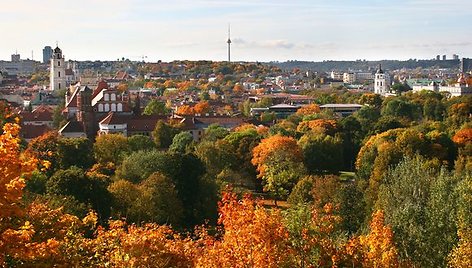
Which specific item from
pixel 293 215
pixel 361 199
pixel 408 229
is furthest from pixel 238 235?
pixel 361 199

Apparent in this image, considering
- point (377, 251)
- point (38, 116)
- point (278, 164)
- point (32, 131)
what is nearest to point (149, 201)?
point (278, 164)

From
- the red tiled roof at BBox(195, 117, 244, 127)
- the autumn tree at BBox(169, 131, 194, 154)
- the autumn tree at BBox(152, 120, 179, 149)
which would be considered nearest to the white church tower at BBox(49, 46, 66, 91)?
the red tiled roof at BBox(195, 117, 244, 127)

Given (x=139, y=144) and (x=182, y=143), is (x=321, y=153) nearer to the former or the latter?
(x=182, y=143)

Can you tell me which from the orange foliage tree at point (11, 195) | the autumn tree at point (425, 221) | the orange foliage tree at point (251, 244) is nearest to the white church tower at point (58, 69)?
the autumn tree at point (425, 221)

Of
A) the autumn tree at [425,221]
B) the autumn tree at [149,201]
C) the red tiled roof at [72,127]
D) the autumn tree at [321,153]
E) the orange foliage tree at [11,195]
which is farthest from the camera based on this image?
the red tiled roof at [72,127]

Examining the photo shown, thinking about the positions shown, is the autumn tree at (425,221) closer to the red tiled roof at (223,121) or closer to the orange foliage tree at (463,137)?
the orange foliage tree at (463,137)

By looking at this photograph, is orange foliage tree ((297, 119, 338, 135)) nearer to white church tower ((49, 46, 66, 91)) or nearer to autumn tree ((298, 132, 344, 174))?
autumn tree ((298, 132, 344, 174))

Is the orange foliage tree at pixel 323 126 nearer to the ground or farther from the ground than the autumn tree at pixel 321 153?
farther from the ground

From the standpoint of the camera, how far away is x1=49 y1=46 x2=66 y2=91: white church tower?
9738 cm

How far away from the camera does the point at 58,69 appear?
99562 millimetres

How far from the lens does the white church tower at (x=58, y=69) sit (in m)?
97.4

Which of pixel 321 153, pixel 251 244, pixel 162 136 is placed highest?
pixel 251 244

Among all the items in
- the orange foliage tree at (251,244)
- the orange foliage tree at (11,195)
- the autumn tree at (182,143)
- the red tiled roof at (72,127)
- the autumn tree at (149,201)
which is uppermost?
the orange foliage tree at (11,195)

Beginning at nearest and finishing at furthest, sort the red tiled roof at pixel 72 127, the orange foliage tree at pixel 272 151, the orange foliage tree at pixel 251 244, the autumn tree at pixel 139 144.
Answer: the orange foliage tree at pixel 251 244 < the orange foliage tree at pixel 272 151 < the autumn tree at pixel 139 144 < the red tiled roof at pixel 72 127
